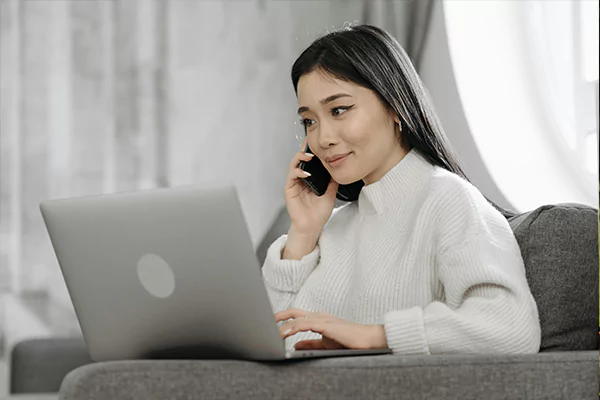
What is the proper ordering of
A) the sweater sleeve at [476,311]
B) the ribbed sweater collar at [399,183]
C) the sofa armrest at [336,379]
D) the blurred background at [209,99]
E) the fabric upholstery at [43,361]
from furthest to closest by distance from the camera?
1. the blurred background at [209,99]
2. the fabric upholstery at [43,361]
3. the ribbed sweater collar at [399,183]
4. the sweater sleeve at [476,311]
5. the sofa armrest at [336,379]

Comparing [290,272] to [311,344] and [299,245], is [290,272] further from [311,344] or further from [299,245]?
[311,344]

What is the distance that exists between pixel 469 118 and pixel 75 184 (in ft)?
5.07

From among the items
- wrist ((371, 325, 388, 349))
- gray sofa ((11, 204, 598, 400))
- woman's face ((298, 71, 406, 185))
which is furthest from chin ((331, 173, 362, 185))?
gray sofa ((11, 204, 598, 400))

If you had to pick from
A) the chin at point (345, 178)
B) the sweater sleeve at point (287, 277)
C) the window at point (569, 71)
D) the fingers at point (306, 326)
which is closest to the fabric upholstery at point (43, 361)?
the sweater sleeve at point (287, 277)

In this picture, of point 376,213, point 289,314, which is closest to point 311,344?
point 289,314

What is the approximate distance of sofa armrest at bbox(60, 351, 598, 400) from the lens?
0.90 metres

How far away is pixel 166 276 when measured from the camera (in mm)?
980

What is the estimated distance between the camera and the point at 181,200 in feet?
3.07

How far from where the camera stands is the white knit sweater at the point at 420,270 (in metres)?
1.16

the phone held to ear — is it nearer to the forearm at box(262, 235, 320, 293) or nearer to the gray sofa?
the forearm at box(262, 235, 320, 293)

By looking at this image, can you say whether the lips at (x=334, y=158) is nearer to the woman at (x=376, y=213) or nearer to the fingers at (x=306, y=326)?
→ the woman at (x=376, y=213)

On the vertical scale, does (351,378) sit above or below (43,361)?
above

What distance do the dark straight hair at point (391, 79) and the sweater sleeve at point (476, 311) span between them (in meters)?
0.34

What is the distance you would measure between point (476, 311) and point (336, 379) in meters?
0.33
